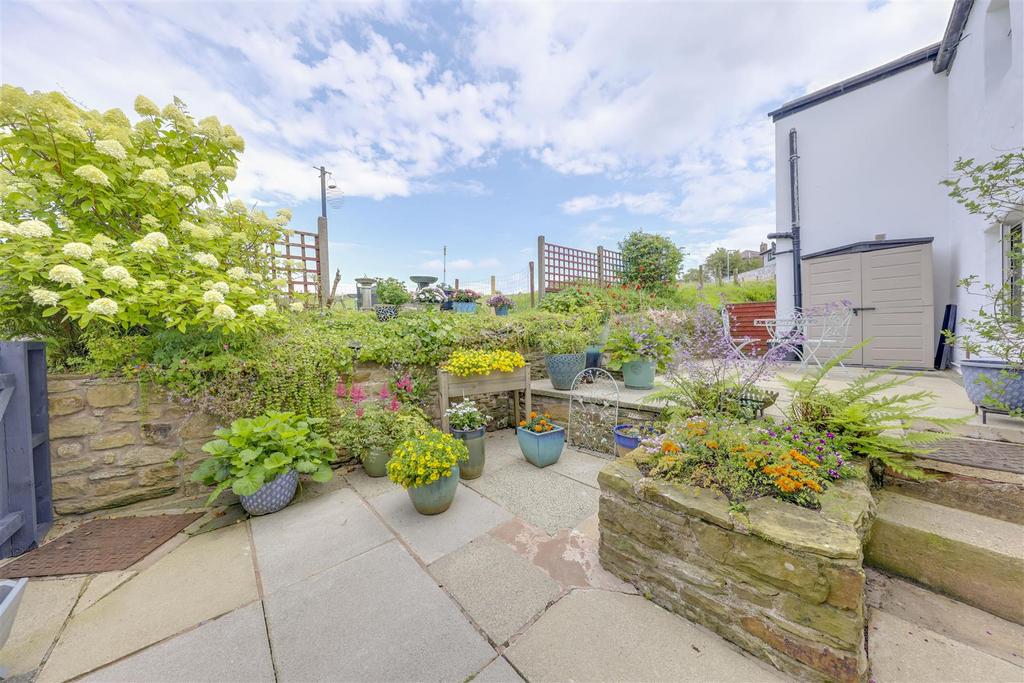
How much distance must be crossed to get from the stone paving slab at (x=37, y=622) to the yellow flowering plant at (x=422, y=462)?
1.57 m

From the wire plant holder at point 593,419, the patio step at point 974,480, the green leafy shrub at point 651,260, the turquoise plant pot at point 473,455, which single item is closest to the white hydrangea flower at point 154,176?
the turquoise plant pot at point 473,455

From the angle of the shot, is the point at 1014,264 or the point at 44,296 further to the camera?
the point at 1014,264

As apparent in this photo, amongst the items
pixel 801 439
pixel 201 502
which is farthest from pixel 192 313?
pixel 801 439

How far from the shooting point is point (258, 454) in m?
2.45

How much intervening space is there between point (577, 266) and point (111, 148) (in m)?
7.31

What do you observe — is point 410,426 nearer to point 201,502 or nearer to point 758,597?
point 201,502

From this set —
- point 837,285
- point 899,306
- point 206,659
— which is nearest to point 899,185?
point 837,285

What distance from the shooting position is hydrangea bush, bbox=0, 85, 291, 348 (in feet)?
7.22

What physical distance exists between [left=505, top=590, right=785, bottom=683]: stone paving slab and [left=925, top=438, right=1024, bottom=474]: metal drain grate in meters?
1.62

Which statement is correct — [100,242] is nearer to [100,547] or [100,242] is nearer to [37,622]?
[100,547]

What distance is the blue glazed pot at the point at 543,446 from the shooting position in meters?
3.12

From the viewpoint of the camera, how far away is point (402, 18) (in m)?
4.23

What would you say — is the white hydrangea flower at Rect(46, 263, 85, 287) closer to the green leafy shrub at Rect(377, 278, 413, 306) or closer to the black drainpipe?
the green leafy shrub at Rect(377, 278, 413, 306)

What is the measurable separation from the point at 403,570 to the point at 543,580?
2.58ft
